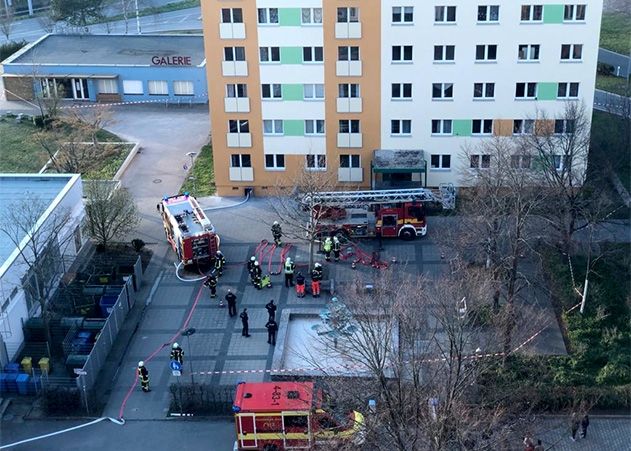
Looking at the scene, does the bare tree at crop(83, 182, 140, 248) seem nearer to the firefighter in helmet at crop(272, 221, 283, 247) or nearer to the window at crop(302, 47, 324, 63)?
the firefighter in helmet at crop(272, 221, 283, 247)

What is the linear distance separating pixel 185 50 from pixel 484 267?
35257mm

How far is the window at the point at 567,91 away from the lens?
44969 mm

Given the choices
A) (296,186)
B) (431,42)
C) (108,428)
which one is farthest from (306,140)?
(108,428)

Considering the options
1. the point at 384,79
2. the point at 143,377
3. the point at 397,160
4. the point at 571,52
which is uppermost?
the point at 571,52

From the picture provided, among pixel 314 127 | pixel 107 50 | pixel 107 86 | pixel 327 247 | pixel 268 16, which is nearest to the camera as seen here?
pixel 327 247

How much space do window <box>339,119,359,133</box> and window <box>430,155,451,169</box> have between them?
13.8ft

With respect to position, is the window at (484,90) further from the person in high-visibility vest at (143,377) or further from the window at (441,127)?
the person in high-visibility vest at (143,377)

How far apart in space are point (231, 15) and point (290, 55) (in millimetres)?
3430

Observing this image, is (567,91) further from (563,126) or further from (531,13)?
(531,13)

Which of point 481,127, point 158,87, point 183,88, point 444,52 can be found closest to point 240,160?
point 444,52

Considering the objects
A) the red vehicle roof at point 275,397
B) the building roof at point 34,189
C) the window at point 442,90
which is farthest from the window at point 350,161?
the red vehicle roof at point 275,397

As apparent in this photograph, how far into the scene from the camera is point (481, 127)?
46.3 meters

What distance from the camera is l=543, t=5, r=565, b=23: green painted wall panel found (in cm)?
4356

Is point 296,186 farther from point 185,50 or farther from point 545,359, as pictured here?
point 185,50
